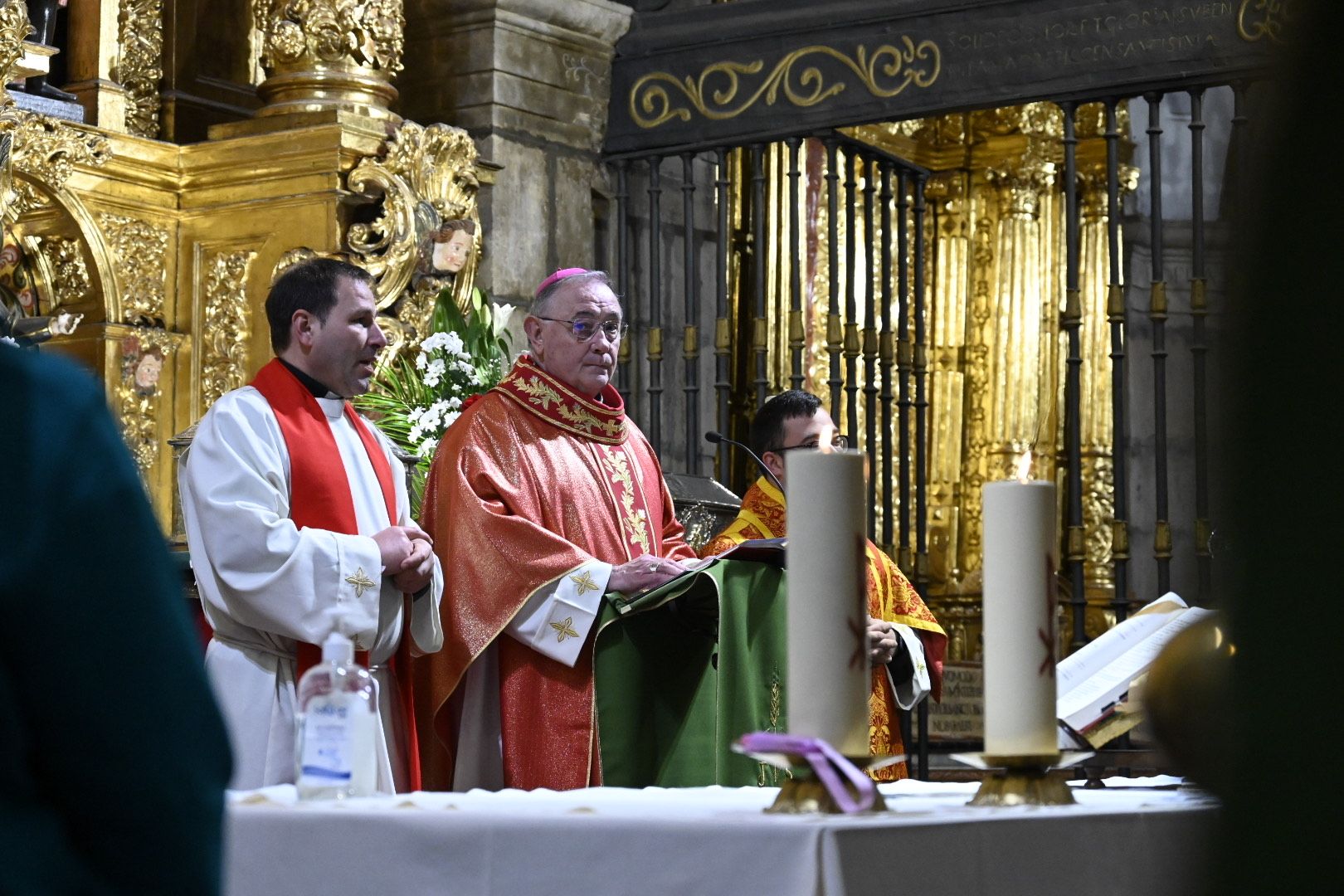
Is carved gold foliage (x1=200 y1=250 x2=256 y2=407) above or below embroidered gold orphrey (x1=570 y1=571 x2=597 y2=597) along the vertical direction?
above

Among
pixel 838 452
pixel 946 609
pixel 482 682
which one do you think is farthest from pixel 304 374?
pixel 946 609

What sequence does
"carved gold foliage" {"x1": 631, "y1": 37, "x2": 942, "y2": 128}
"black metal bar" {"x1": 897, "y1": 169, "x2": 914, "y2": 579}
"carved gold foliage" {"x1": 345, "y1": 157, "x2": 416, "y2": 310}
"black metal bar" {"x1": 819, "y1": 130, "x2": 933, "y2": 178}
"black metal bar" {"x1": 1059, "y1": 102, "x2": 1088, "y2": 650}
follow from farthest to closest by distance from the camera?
"black metal bar" {"x1": 897, "y1": 169, "x2": 914, "y2": 579} < "black metal bar" {"x1": 819, "y1": 130, "x2": 933, "y2": 178} < "carved gold foliage" {"x1": 631, "y1": 37, "x2": 942, "y2": 128} < "black metal bar" {"x1": 1059, "y1": 102, "x2": 1088, "y2": 650} < "carved gold foliage" {"x1": 345, "y1": 157, "x2": 416, "y2": 310}

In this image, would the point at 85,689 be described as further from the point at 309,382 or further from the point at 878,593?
the point at 878,593

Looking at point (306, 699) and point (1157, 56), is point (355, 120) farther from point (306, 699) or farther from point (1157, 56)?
point (306, 699)

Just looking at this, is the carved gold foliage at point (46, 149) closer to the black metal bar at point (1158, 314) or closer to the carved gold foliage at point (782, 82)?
the carved gold foliage at point (782, 82)

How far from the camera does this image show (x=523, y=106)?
7484 millimetres

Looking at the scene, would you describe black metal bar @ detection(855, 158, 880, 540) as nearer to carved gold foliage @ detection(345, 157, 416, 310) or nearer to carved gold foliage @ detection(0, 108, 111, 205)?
carved gold foliage @ detection(345, 157, 416, 310)

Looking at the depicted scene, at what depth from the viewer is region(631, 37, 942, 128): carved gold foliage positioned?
7.45 metres

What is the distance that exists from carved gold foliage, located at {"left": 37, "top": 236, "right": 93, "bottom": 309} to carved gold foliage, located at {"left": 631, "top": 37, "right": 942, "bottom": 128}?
2454 mm

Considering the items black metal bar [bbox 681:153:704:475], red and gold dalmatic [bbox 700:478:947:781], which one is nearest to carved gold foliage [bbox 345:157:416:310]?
black metal bar [bbox 681:153:704:475]

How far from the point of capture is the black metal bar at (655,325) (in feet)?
24.9

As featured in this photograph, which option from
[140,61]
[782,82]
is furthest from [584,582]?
[782,82]

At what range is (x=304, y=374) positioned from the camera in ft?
14.9

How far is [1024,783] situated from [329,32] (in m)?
5.53
